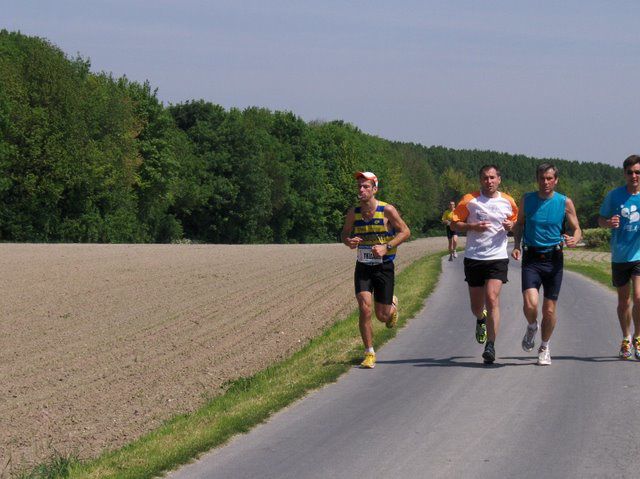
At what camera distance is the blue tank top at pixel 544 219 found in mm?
11148

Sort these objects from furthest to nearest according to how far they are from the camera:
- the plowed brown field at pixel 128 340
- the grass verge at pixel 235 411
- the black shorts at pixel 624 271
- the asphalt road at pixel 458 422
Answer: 1. the black shorts at pixel 624 271
2. the plowed brown field at pixel 128 340
3. the grass verge at pixel 235 411
4. the asphalt road at pixel 458 422

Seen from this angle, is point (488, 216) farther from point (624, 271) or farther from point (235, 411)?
point (235, 411)

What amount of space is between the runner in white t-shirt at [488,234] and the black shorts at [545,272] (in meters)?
0.22

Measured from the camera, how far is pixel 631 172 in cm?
1138

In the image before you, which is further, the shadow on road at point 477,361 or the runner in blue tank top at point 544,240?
the shadow on road at point 477,361

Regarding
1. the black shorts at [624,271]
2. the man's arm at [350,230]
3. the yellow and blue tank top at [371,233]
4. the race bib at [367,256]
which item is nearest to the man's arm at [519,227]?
the black shorts at [624,271]

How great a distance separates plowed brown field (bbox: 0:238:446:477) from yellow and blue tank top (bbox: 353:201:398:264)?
2.15m

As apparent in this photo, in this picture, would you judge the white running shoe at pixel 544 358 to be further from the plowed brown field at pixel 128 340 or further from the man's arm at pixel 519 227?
the plowed brown field at pixel 128 340

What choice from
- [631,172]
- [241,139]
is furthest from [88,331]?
[241,139]

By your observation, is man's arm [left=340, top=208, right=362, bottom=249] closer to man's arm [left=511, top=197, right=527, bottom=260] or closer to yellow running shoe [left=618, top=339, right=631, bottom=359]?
man's arm [left=511, top=197, right=527, bottom=260]

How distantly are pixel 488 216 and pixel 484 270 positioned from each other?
22.9 inches

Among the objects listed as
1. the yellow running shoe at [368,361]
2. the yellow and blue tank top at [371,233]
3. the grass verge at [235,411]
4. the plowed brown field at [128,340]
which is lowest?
the plowed brown field at [128,340]

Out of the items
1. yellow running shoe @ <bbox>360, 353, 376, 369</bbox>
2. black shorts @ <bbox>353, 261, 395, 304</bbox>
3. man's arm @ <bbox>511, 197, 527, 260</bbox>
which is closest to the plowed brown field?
yellow running shoe @ <bbox>360, 353, 376, 369</bbox>

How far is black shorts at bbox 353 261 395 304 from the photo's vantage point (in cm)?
1148
